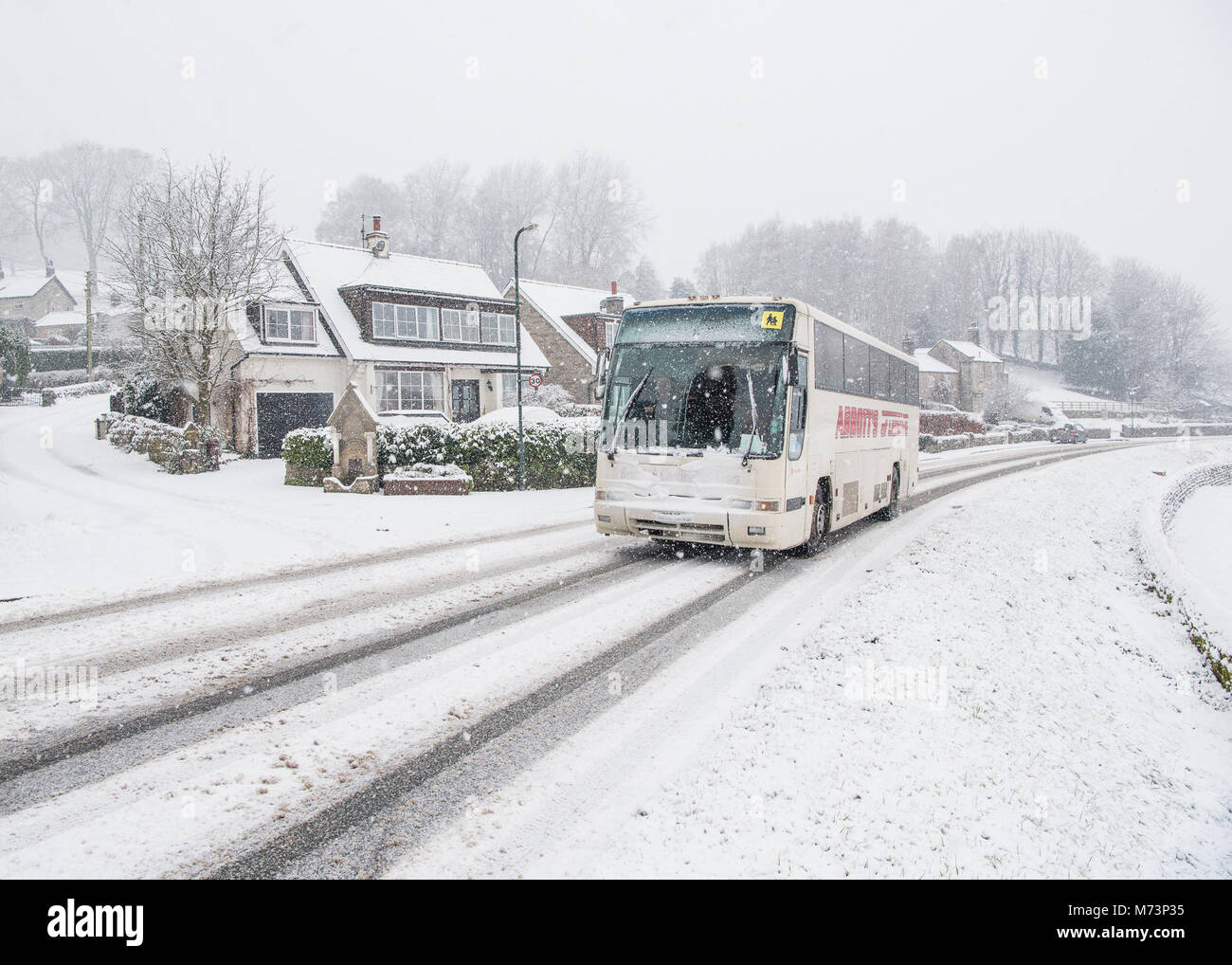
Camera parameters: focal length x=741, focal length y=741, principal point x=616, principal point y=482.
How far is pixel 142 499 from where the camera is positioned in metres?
17.0

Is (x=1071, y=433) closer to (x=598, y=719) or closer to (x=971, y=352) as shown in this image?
(x=971, y=352)

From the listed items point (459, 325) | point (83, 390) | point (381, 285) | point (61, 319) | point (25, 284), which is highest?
point (25, 284)

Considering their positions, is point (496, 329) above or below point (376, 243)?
below

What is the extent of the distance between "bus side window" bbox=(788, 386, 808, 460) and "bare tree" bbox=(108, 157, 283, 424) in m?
23.6

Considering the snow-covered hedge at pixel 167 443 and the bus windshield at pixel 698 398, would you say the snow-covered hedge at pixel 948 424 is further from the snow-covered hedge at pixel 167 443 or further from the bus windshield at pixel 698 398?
the bus windshield at pixel 698 398

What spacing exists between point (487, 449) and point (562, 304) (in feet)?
87.7

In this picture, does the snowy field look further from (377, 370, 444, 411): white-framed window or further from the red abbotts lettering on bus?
(377, 370, 444, 411): white-framed window

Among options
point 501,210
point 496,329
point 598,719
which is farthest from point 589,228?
point 598,719

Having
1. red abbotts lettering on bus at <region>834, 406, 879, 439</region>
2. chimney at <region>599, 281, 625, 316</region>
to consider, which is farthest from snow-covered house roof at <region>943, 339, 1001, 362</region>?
red abbotts lettering on bus at <region>834, 406, 879, 439</region>

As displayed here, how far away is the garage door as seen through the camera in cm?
2962

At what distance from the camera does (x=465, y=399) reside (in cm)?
3603

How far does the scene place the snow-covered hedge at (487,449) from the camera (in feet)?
63.1

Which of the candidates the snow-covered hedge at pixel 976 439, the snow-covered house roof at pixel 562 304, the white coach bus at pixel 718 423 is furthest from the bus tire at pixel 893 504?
the snow-covered hedge at pixel 976 439
